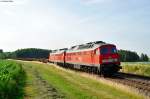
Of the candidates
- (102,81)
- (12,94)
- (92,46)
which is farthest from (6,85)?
(92,46)

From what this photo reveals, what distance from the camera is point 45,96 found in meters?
27.5

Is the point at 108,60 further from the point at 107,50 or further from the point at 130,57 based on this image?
the point at 130,57

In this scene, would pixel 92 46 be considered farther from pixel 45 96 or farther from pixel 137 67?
pixel 45 96

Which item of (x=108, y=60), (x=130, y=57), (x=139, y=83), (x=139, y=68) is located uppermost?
(x=130, y=57)

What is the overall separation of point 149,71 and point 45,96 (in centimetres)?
2759

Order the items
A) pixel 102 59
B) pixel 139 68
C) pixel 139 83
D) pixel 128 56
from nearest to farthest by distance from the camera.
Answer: pixel 139 83 < pixel 102 59 < pixel 139 68 < pixel 128 56

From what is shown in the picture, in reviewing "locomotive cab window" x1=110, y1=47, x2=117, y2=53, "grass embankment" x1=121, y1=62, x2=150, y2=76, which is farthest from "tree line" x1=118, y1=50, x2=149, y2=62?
"locomotive cab window" x1=110, y1=47, x2=117, y2=53

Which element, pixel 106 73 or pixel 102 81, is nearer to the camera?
pixel 102 81

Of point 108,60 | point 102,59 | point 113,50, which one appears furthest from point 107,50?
point 102,59

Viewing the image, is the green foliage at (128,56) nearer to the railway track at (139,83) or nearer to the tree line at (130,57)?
the tree line at (130,57)

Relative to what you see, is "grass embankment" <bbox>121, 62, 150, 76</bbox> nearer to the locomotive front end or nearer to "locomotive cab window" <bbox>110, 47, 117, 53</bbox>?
"locomotive cab window" <bbox>110, 47, 117, 53</bbox>

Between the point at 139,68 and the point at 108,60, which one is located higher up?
the point at 108,60

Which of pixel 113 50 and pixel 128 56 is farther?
pixel 128 56

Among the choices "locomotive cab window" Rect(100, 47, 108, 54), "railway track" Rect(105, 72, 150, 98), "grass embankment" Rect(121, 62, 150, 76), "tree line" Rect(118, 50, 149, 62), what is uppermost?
"tree line" Rect(118, 50, 149, 62)
